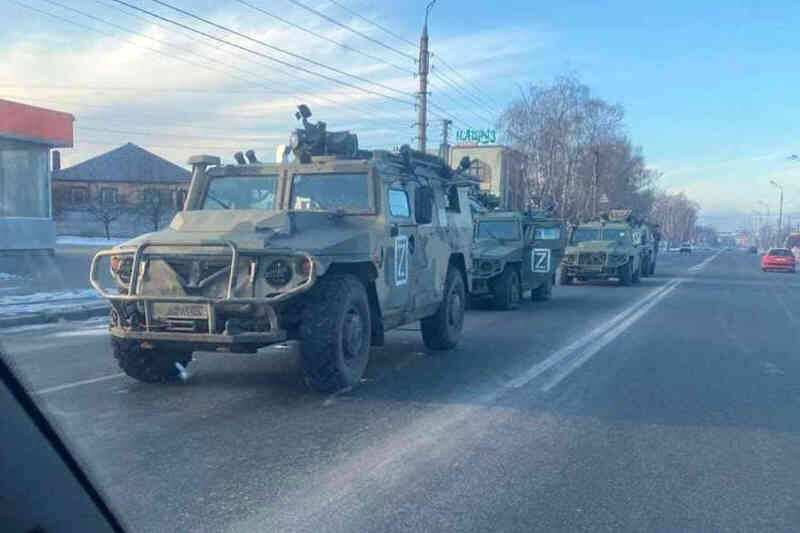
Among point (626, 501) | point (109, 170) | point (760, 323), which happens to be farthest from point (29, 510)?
point (109, 170)

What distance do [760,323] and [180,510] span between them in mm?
12685

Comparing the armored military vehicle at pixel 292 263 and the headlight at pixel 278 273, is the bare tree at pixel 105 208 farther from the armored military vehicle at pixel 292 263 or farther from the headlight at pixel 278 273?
the headlight at pixel 278 273

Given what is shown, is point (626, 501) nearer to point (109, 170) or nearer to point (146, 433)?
point (146, 433)

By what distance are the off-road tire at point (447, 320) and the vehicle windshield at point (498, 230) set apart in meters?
6.36

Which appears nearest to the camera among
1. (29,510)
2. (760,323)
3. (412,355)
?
(29,510)

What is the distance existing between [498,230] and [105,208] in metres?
27.4

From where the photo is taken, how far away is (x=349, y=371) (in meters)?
6.93

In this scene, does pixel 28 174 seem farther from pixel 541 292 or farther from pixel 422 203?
pixel 422 203

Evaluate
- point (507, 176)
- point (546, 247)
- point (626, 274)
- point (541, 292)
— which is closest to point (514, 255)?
point (546, 247)

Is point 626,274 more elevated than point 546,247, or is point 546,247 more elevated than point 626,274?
point 546,247

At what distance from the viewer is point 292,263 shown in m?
6.30

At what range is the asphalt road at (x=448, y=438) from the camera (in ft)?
13.8

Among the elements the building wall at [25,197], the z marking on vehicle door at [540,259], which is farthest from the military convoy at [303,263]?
the building wall at [25,197]

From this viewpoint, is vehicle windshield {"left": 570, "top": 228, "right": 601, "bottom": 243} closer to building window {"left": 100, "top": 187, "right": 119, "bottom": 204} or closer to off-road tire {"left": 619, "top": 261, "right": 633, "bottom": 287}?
off-road tire {"left": 619, "top": 261, "right": 633, "bottom": 287}
